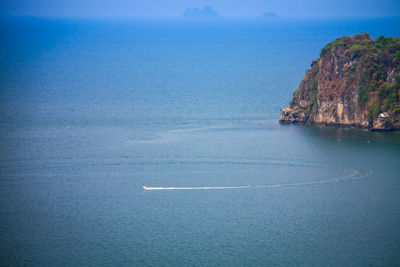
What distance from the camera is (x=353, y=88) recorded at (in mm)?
102250

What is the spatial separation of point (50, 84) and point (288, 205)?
101 m

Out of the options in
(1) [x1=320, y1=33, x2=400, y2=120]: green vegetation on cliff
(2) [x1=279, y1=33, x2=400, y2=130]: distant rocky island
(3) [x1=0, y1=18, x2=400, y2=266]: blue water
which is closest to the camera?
(3) [x1=0, y1=18, x2=400, y2=266]: blue water

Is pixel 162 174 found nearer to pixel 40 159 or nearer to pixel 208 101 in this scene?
pixel 40 159

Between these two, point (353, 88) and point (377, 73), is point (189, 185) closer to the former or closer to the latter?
point (353, 88)

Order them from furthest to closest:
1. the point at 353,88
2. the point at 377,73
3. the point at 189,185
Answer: the point at 353,88 → the point at 377,73 → the point at 189,185

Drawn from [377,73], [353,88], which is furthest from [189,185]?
[377,73]

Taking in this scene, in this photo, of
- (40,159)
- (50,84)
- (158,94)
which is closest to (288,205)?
(40,159)

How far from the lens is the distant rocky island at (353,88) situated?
9888 cm

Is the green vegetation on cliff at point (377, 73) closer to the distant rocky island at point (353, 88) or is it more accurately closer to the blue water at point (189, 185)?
the distant rocky island at point (353, 88)


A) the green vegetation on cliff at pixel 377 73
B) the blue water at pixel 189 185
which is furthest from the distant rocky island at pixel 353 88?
the blue water at pixel 189 185

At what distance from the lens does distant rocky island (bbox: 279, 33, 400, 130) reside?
98875mm

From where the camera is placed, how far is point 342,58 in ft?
346

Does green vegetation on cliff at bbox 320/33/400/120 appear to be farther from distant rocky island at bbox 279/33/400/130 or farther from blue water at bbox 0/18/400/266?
blue water at bbox 0/18/400/266

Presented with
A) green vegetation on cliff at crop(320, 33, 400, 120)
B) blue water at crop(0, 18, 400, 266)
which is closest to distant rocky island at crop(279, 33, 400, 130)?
green vegetation on cliff at crop(320, 33, 400, 120)
